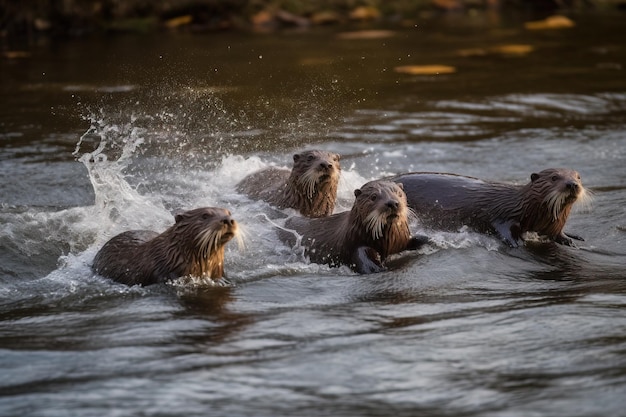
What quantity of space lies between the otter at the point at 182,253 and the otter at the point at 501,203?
186 cm

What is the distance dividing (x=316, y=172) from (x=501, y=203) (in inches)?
51.6

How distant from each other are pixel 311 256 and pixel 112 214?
5.91 ft

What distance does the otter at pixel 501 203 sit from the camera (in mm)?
7000

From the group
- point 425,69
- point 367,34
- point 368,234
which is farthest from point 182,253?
point 367,34

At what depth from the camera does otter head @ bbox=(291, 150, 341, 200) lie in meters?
7.65

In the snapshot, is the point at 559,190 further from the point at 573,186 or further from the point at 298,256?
the point at 298,256

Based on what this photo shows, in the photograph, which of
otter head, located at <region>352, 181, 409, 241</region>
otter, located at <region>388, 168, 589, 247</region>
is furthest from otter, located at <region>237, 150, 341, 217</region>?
otter head, located at <region>352, 181, 409, 241</region>

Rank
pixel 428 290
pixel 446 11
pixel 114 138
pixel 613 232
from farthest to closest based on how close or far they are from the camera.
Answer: pixel 446 11
pixel 114 138
pixel 613 232
pixel 428 290

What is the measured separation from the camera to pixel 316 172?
764 centimetres

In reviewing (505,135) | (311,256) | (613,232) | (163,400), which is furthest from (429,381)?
(505,135)

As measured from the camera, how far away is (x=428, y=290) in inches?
239

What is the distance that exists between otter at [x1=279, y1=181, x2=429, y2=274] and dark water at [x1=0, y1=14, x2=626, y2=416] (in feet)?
0.43

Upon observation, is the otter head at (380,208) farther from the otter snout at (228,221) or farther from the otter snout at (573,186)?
the otter snout at (573,186)

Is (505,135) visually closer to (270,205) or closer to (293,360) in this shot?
(270,205)
